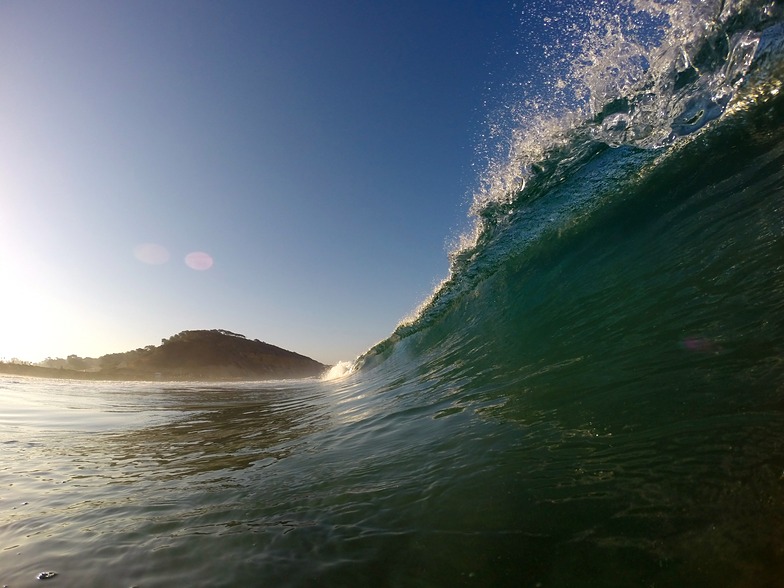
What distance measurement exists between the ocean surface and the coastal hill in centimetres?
4431

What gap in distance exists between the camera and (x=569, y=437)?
2697 mm

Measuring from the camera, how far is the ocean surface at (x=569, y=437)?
1.82m

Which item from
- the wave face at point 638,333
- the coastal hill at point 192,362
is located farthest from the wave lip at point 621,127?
the coastal hill at point 192,362

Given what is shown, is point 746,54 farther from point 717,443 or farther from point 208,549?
point 208,549

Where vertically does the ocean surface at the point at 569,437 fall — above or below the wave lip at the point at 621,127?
below

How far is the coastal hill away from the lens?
1795 inches

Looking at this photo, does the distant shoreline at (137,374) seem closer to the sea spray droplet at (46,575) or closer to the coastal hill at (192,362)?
the coastal hill at (192,362)

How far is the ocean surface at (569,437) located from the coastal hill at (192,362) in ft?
145

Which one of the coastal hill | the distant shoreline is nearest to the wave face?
the distant shoreline

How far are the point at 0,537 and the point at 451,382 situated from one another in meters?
4.68

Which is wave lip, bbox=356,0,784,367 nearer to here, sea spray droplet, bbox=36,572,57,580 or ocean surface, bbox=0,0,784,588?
ocean surface, bbox=0,0,784,588

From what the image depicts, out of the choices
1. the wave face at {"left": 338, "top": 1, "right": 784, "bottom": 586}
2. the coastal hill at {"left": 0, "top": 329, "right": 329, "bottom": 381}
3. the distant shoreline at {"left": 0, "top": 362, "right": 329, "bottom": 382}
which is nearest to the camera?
the wave face at {"left": 338, "top": 1, "right": 784, "bottom": 586}

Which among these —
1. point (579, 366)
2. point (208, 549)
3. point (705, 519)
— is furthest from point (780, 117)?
point (208, 549)

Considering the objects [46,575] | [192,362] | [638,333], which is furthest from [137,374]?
[638,333]
